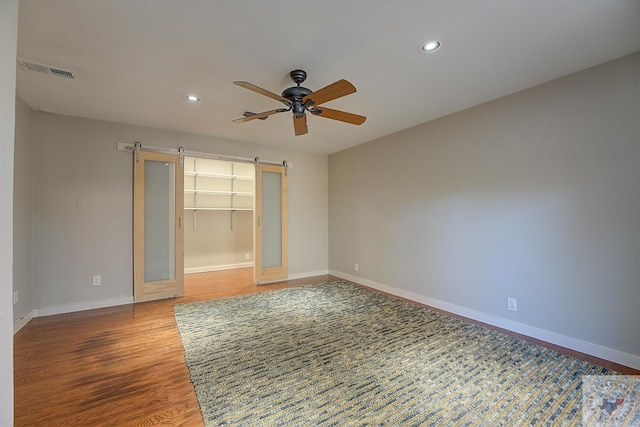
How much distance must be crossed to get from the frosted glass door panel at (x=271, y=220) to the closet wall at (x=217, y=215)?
706 mm

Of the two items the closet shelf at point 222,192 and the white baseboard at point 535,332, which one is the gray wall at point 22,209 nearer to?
the closet shelf at point 222,192

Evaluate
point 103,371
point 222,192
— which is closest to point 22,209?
point 103,371

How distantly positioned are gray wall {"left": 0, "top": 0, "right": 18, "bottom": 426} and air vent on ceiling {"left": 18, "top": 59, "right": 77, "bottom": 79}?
1.62 metres

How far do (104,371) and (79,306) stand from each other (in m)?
2.02

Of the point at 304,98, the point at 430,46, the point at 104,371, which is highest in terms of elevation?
the point at 430,46

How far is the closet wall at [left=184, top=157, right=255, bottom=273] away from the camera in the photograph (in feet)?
19.7

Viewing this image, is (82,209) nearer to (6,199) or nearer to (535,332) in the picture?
(6,199)

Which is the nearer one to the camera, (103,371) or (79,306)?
(103,371)

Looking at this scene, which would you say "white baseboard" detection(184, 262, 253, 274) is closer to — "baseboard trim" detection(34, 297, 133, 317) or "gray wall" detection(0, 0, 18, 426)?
"baseboard trim" detection(34, 297, 133, 317)

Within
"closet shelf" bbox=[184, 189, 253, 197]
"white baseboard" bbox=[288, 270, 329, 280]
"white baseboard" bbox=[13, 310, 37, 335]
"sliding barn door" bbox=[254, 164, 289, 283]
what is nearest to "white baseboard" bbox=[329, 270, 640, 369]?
"white baseboard" bbox=[288, 270, 329, 280]

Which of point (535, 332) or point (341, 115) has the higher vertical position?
point (341, 115)

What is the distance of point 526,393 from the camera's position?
1.93 meters

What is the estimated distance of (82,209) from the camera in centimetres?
372

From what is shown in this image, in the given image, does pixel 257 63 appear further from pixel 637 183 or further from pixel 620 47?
pixel 637 183
